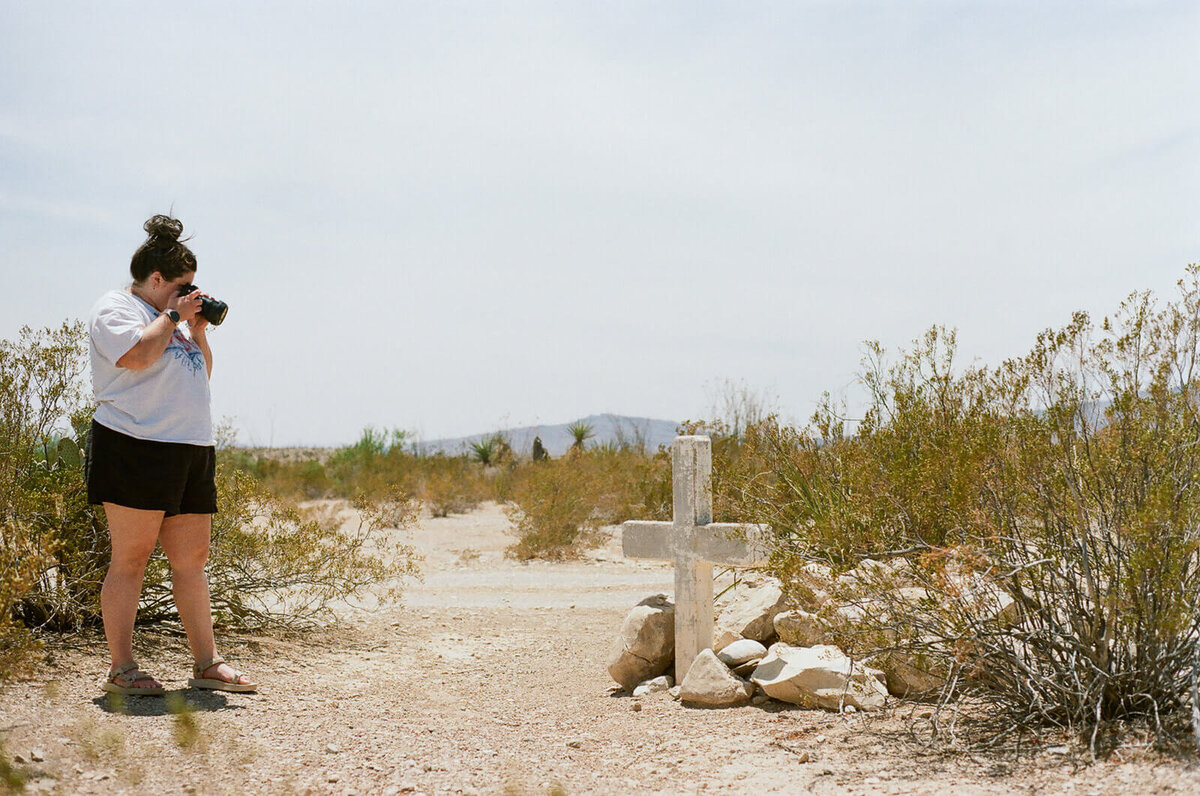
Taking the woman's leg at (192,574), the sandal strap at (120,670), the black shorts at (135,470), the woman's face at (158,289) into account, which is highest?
the woman's face at (158,289)

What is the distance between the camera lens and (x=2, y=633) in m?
3.62

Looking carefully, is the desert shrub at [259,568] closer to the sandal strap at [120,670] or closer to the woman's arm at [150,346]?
the sandal strap at [120,670]

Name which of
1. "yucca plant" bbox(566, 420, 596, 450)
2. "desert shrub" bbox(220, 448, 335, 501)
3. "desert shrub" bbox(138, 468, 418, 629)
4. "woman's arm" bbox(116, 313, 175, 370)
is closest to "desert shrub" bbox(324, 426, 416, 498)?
"desert shrub" bbox(220, 448, 335, 501)

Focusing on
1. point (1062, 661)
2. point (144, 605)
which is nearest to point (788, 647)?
point (1062, 661)

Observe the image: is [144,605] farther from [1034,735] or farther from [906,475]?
[1034,735]

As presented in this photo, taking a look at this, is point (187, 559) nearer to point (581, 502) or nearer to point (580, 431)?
point (581, 502)

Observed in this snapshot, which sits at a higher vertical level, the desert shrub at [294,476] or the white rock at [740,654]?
the desert shrub at [294,476]

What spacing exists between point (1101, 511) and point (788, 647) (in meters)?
1.79

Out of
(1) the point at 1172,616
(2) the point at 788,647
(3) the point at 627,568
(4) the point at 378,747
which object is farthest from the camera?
(3) the point at 627,568

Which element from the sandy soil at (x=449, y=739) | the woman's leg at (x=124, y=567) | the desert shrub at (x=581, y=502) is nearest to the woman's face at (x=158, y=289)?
the woman's leg at (x=124, y=567)

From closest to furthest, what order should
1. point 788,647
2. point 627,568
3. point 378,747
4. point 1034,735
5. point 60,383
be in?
point 1034,735
point 378,747
point 788,647
point 60,383
point 627,568

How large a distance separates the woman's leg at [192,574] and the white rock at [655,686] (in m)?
2.18

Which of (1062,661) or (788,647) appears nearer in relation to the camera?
(1062,661)

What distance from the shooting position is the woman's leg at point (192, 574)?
180 inches
